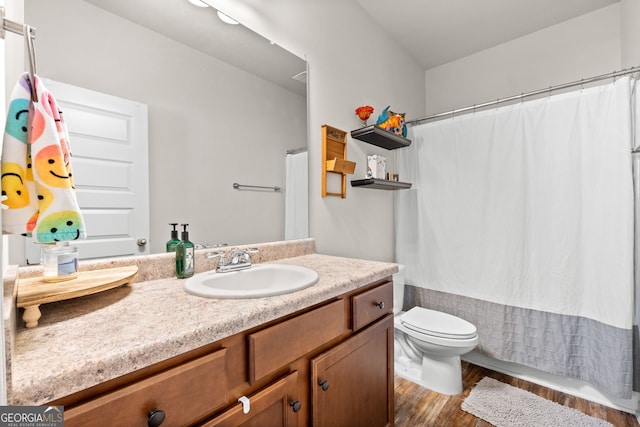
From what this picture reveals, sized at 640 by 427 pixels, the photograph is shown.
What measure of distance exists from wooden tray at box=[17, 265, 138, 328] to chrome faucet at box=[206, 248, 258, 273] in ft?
1.01

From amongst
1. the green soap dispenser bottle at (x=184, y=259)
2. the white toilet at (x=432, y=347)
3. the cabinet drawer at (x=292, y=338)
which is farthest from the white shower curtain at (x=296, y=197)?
the white toilet at (x=432, y=347)

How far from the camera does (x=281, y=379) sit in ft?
2.71

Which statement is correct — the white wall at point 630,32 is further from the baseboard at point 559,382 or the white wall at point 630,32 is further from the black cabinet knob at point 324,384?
the black cabinet knob at point 324,384

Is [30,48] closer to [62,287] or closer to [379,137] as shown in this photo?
[62,287]

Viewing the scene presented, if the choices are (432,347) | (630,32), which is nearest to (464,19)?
(630,32)

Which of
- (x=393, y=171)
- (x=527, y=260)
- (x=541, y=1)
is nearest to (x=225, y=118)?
(x=393, y=171)

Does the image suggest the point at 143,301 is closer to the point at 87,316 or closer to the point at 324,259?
the point at 87,316

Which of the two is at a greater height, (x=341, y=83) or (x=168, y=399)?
(x=341, y=83)

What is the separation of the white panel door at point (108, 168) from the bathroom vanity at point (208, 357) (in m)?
0.19

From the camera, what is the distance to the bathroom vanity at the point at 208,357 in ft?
1.68

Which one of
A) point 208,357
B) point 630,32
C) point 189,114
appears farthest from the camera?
point 630,32

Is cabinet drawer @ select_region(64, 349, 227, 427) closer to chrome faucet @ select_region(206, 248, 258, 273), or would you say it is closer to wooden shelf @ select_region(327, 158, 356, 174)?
chrome faucet @ select_region(206, 248, 258, 273)

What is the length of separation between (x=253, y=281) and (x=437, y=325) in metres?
1.30

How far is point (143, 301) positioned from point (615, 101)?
8.15ft
